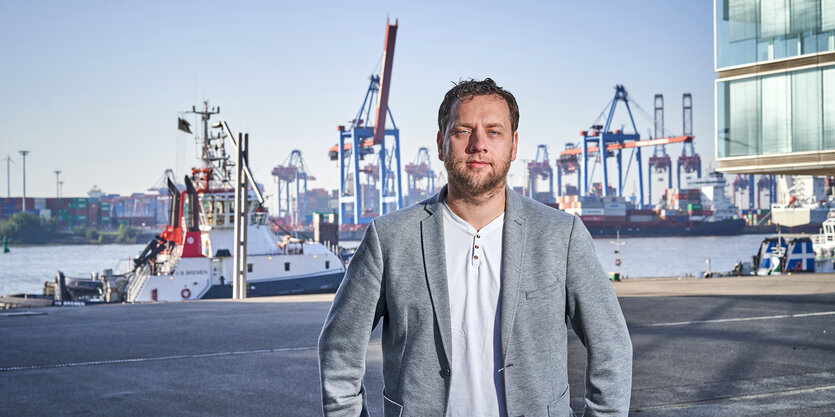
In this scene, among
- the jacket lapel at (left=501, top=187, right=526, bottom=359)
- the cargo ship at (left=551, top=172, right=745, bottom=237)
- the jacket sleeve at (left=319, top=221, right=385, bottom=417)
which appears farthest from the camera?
the cargo ship at (left=551, top=172, right=745, bottom=237)

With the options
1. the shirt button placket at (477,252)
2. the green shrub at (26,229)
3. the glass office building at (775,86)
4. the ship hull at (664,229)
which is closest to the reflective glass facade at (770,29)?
the glass office building at (775,86)

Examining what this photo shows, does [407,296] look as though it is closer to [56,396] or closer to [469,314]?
[469,314]

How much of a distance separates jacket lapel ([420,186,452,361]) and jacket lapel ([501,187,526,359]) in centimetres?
16

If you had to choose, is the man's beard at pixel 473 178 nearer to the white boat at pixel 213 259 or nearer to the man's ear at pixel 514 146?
the man's ear at pixel 514 146

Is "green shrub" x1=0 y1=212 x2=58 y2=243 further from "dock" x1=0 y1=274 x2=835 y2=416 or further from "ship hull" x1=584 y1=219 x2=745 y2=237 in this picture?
"dock" x1=0 y1=274 x2=835 y2=416

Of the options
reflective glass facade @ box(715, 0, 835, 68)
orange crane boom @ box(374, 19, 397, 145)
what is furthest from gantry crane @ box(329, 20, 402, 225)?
reflective glass facade @ box(715, 0, 835, 68)

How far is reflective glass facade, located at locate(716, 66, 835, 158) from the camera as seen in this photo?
60.9ft

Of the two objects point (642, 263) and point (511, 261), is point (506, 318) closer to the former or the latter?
point (511, 261)

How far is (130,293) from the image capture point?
3080 cm

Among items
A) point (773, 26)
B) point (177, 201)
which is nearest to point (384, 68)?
point (177, 201)

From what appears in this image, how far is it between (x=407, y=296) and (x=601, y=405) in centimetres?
62

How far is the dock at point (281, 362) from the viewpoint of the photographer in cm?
567

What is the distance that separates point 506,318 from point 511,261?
16 centimetres

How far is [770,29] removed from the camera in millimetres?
19578
